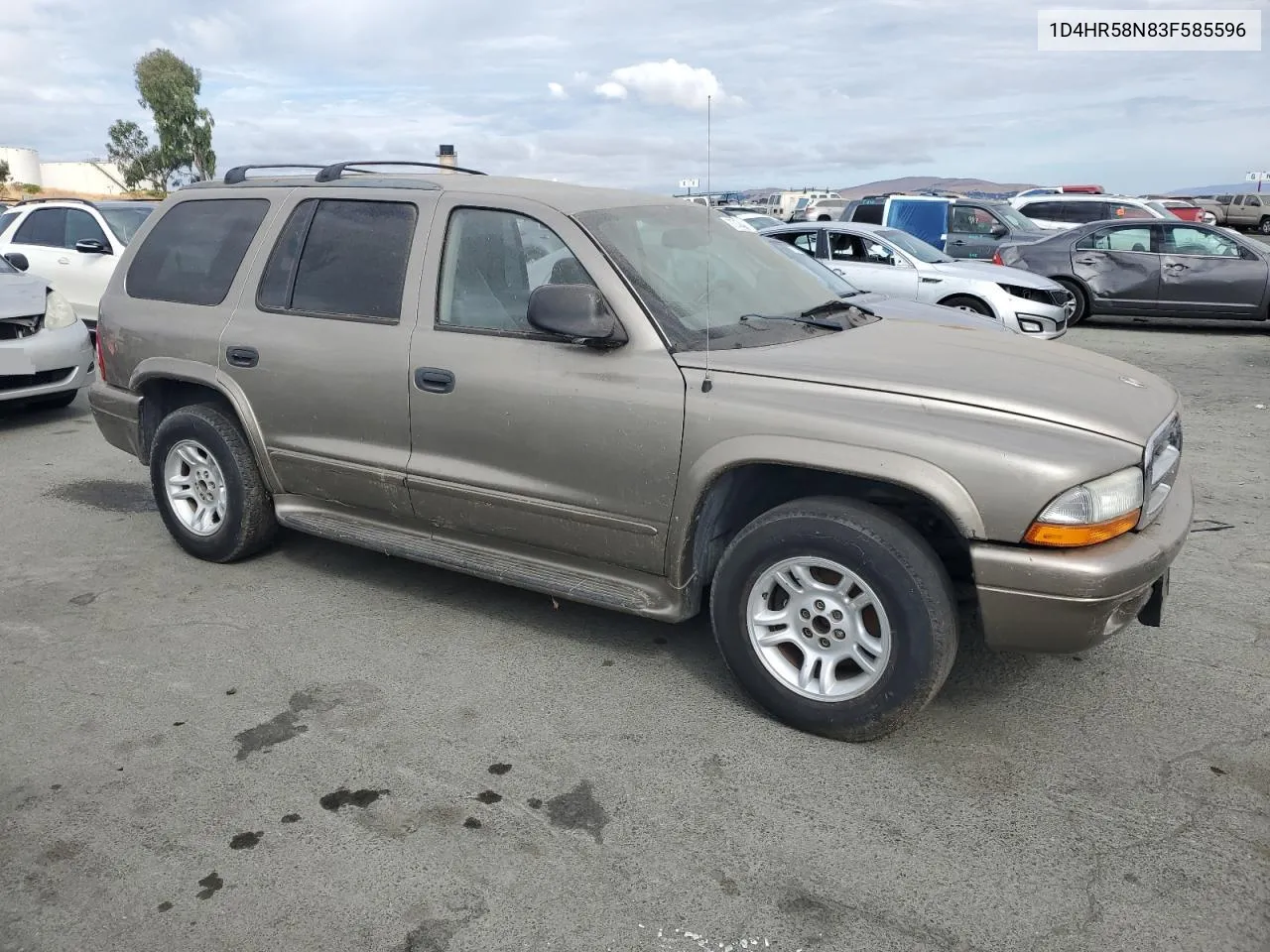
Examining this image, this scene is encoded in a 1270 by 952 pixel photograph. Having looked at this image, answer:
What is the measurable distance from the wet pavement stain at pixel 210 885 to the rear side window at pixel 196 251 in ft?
9.39

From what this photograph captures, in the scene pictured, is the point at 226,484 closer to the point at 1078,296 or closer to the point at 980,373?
Answer: the point at 980,373

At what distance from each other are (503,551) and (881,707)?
1580 mm

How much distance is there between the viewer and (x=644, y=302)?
386 centimetres

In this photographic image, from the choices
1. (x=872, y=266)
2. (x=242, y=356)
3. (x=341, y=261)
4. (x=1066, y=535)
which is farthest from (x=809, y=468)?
(x=872, y=266)

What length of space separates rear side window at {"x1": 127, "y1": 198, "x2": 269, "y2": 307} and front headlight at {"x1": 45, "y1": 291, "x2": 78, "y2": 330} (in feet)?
11.8

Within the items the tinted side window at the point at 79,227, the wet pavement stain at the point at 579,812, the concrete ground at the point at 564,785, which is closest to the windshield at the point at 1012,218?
the tinted side window at the point at 79,227

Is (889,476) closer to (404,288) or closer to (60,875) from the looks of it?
(404,288)

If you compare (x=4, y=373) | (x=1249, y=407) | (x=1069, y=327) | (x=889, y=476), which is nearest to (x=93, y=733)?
(x=889, y=476)

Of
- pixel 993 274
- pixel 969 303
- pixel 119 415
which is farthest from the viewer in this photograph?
pixel 993 274

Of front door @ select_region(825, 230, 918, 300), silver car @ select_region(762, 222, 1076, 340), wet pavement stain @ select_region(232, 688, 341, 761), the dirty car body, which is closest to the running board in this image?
the dirty car body

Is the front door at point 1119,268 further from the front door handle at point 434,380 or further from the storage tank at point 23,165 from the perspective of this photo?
the storage tank at point 23,165

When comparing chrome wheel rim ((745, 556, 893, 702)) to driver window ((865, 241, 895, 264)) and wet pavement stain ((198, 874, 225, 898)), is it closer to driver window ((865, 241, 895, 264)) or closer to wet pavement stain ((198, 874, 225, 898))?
wet pavement stain ((198, 874, 225, 898))

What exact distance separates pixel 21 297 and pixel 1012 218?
15.6 metres

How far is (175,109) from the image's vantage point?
7206 cm
